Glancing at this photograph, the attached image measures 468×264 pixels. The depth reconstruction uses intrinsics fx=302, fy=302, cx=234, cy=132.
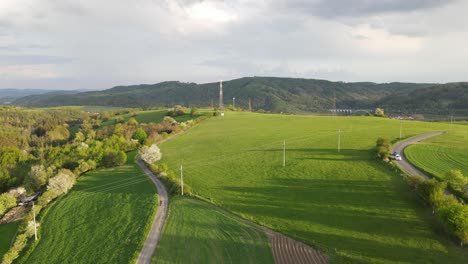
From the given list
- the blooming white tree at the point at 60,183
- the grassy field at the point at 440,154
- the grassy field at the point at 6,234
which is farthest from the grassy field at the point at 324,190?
the grassy field at the point at 6,234

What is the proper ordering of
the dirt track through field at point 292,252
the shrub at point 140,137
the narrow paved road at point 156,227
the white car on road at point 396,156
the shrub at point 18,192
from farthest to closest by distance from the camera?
the shrub at point 140,137 < the shrub at point 18,192 < the white car on road at point 396,156 < the narrow paved road at point 156,227 < the dirt track through field at point 292,252

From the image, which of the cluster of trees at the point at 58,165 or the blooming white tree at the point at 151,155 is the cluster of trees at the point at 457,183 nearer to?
the cluster of trees at the point at 58,165

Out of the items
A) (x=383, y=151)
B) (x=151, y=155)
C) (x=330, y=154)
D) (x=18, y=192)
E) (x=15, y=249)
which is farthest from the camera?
(x=151, y=155)

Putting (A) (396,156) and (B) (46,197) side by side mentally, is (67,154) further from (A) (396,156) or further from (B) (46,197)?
(A) (396,156)

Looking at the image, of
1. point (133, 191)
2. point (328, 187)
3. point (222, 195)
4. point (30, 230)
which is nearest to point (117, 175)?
point (133, 191)

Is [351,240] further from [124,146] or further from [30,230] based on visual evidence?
[124,146]

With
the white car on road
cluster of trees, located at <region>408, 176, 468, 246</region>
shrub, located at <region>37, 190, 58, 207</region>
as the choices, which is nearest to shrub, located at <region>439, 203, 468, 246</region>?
cluster of trees, located at <region>408, 176, 468, 246</region>

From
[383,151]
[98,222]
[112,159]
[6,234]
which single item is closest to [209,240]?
[98,222]
